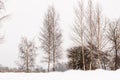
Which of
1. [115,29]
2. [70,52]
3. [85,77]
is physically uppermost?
[115,29]

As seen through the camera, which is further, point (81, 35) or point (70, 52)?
point (70, 52)

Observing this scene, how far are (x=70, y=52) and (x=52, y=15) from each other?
1958 cm

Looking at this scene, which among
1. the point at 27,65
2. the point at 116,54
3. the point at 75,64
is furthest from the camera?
the point at 75,64

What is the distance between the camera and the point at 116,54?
40.4m

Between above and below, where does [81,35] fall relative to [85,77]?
above

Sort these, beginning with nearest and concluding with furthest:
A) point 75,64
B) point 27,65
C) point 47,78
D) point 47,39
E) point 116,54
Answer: point 47,78 < point 47,39 < point 116,54 < point 27,65 < point 75,64

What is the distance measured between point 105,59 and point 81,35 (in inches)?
757

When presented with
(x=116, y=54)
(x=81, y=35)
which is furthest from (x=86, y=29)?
(x=116, y=54)

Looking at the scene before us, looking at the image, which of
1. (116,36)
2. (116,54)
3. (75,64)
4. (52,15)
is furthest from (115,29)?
(52,15)

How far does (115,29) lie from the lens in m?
42.8

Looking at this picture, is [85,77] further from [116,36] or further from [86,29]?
[116,36]

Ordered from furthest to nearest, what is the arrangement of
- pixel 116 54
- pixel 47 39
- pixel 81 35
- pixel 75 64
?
pixel 75 64 < pixel 116 54 < pixel 47 39 < pixel 81 35

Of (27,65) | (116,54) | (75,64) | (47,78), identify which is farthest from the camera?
(75,64)

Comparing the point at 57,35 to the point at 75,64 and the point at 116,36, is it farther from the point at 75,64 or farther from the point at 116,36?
the point at 75,64
